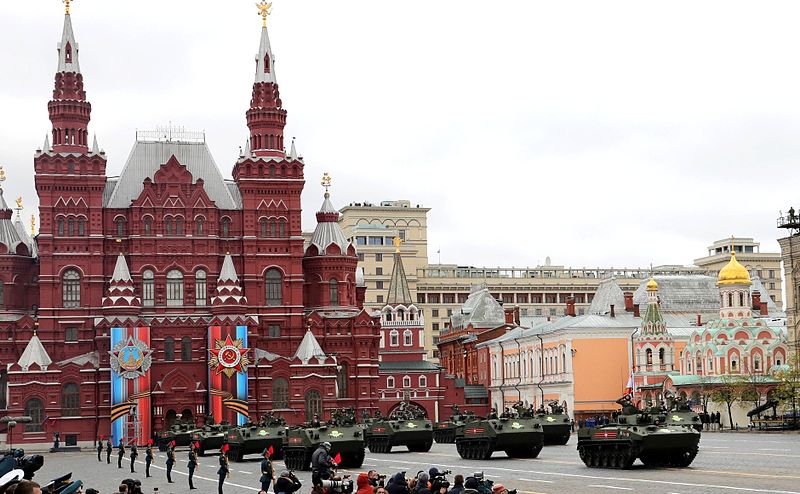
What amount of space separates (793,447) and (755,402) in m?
32.7

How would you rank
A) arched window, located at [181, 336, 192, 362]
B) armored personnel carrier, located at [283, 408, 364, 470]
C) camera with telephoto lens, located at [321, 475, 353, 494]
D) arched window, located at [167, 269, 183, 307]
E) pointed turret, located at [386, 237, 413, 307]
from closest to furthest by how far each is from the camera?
camera with telephoto lens, located at [321, 475, 353, 494] → armored personnel carrier, located at [283, 408, 364, 470] → arched window, located at [181, 336, 192, 362] → arched window, located at [167, 269, 183, 307] → pointed turret, located at [386, 237, 413, 307]

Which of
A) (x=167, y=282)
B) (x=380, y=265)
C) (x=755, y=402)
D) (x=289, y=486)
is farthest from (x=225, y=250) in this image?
(x=289, y=486)

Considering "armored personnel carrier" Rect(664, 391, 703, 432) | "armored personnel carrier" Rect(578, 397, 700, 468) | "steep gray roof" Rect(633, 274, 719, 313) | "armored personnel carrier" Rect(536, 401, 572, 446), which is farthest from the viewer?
"steep gray roof" Rect(633, 274, 719, 313)

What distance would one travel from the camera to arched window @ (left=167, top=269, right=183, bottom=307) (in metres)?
86.2

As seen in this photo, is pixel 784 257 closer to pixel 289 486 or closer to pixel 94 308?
pixel 94 308

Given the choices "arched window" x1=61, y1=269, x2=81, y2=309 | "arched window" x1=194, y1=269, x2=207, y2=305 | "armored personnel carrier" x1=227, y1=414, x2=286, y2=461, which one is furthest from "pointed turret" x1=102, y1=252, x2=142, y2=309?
"armored personnel carrier" x1=227, y1=414, x2=286, y2=461

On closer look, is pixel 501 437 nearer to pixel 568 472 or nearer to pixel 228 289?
pixel 568 472

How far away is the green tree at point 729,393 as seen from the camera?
2938 inches

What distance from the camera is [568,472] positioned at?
35.4m

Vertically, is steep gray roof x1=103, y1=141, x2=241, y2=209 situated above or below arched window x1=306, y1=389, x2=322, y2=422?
above

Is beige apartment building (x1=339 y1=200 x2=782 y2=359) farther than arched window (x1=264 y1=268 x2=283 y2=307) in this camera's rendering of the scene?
Yes

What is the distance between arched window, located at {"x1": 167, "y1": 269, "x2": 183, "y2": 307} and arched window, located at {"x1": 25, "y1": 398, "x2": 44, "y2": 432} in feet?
36.5

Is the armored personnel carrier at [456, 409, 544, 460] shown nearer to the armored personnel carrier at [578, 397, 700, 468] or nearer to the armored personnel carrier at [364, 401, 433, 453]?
the armored personnel carrier at [578, 397, 700, 468]

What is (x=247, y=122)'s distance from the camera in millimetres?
90000
